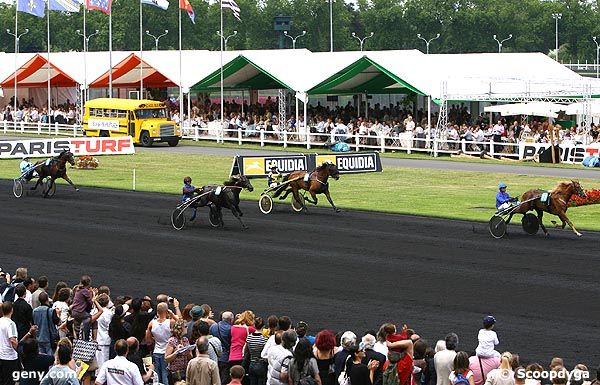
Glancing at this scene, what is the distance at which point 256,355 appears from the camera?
47.2ft

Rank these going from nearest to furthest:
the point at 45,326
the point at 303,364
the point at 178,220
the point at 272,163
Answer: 1. the point at 303,364
2. the point at 45,326
3. the point at 178,220
4. the point at 272,163

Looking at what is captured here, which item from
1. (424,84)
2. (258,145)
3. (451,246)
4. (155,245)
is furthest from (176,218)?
(258,145)

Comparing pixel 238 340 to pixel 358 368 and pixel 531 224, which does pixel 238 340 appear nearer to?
pixel 358 368

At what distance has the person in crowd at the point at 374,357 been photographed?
43.7 feet

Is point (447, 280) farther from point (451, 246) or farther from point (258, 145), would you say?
point (258, 145)

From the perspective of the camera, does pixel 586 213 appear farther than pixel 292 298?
Yes

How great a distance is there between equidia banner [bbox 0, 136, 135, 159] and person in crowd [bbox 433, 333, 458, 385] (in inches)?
1443

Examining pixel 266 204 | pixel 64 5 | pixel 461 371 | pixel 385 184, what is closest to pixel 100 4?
pixel 64 5

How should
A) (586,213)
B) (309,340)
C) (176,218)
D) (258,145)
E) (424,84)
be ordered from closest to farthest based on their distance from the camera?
(309,340), (176,218), (586,213), (424,84), (258,145)

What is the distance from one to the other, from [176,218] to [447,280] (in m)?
9.71

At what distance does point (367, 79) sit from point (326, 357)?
48.0 m

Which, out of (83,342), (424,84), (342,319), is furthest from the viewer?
(424,84)

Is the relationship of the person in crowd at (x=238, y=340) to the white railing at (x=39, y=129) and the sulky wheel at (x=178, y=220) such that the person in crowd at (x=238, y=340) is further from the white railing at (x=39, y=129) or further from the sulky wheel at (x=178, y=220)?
the white railing at (x=39, y=129)

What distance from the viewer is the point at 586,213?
33750 mm
